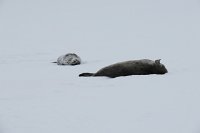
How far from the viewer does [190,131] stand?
5.36 m

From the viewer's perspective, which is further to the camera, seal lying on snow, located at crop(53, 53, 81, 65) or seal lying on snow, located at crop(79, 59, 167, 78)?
seal lying on snow, located at crop(53, 53, 81, 65)

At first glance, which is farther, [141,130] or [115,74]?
[115,74]

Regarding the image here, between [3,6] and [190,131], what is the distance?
2759 inches

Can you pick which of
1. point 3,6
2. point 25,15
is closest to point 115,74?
point 25,15

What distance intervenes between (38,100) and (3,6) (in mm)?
67633

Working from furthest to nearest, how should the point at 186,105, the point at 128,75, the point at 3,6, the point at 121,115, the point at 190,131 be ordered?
the point at 3,6 < the point at 128,75 < the point at 186,105 < the point at 121,115 < the point at 190,131

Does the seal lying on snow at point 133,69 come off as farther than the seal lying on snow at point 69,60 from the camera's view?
No

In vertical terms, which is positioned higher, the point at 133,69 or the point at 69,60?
the point at 133,69

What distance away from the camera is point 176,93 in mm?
7633

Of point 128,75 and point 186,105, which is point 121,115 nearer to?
point 186,105

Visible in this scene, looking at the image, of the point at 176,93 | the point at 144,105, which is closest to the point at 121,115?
the point at 144,105

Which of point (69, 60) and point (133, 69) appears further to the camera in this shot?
point (69, 60)

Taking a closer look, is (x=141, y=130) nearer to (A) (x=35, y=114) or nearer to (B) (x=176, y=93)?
(A) (x=35, y=114)

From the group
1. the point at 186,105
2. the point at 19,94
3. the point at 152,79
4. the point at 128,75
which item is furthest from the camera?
the point at 128,75
